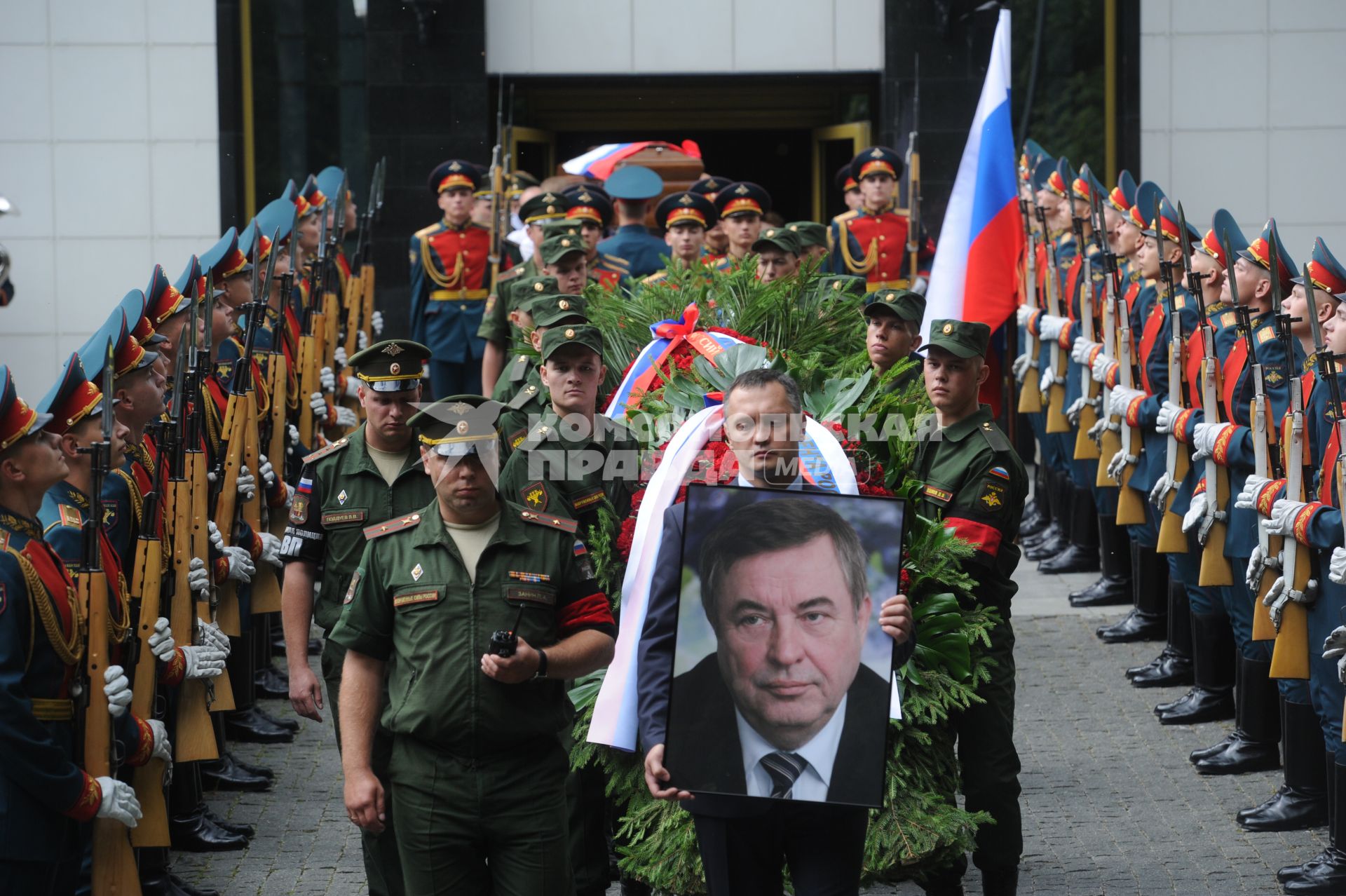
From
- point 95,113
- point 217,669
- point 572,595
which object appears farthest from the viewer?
point 95,113

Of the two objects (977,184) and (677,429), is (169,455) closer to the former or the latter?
(677,429)

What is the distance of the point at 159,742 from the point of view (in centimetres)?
546

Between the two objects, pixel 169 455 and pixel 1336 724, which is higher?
pixel 169 455

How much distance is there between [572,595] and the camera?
4.35 metres

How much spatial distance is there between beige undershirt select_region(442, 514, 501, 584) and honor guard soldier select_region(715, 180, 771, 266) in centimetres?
674

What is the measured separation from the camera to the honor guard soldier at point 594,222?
9820 millimetres

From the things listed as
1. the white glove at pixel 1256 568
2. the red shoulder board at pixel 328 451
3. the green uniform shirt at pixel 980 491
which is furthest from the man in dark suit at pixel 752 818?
the white glove at pixel 1256 568

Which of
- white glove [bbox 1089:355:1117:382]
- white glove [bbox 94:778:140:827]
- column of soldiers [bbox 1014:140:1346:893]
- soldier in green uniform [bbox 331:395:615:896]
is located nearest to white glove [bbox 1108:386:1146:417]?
column of soldiers [bbox 1014:140:1346:893]

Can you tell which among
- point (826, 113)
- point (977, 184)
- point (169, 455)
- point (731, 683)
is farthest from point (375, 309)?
point (731, 683)

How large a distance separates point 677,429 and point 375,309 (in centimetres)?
956

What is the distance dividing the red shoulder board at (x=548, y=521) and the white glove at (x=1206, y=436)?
3.89 m

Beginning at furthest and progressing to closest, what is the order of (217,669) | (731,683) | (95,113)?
(95,113) < (217,669) < (731,683)

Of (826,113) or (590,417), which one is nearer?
(590,417)

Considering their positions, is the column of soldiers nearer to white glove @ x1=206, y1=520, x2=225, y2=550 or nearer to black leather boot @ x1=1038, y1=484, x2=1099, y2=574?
black leather boot @ x1=1038, y1=484, x2=1099, y2=574
